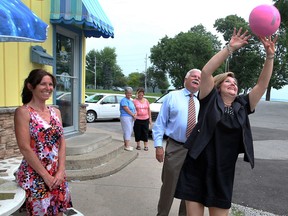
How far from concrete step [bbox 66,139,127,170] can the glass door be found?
1303mm

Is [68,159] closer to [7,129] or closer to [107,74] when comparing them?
[7,129]

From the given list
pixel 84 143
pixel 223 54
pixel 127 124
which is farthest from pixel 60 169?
pixel 127 124

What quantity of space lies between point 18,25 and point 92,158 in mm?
3309

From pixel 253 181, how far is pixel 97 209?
330 cm

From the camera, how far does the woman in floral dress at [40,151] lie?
8.86ft

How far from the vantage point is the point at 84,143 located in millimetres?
A: 6520

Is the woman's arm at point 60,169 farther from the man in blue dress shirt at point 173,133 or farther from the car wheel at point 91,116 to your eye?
the car wheel at point 91,116

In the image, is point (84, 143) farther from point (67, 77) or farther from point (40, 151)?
point (40, 151)

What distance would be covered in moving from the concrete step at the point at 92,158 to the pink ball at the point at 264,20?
160 inches

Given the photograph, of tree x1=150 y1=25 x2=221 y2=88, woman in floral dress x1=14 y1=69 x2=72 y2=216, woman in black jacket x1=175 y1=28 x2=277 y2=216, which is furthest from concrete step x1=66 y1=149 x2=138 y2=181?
tree x1=150 y1=25 x2=221 y2=88

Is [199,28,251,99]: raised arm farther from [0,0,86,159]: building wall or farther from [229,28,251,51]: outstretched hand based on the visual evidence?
[0,0,86,159]: building wall

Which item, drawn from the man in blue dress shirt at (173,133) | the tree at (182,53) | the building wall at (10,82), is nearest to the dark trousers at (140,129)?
the building wall at (10,82)

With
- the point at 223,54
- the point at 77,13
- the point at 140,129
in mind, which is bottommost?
the point at 140,129

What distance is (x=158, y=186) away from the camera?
5.57 m
